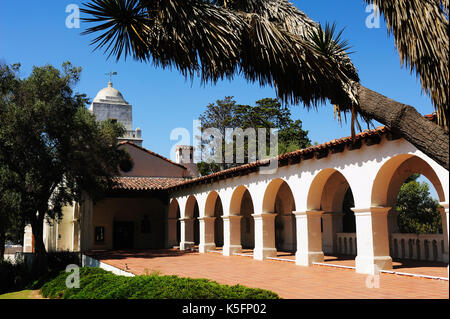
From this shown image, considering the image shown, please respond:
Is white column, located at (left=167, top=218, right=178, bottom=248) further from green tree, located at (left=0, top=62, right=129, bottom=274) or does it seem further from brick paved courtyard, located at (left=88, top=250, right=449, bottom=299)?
brick paved courtyard, located at (left=88, top=250, right=449, bottom=299)

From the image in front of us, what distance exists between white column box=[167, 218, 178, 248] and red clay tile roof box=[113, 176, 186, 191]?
2214 mm

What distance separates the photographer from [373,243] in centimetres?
1173

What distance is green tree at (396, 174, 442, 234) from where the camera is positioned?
27531 millimetres

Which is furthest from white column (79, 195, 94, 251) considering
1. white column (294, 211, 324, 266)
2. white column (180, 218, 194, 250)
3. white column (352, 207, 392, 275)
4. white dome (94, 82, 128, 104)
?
white dome (94, 82, 128, 104)

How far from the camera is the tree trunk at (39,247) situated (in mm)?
20203

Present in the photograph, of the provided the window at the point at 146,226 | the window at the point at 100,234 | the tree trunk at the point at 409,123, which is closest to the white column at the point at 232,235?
the window at the point at 146,226

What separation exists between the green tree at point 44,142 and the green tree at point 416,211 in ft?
59.1

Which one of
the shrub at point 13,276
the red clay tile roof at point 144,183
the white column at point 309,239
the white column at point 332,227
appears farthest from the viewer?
the red clay tile roof at point 144,183

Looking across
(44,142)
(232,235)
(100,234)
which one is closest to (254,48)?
(232,235)

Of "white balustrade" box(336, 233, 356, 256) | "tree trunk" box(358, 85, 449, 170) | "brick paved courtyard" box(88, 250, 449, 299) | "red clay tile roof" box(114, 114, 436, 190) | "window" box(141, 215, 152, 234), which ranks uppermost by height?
"red clay tile roof" box(114, 114, 436, 190)

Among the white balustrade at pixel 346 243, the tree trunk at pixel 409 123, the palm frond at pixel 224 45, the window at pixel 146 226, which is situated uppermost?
the palm frond at pixel 224 45

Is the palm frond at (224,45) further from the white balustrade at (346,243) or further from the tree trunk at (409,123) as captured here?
the white balustrade at (346,243)

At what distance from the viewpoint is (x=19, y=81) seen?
19578 mm
